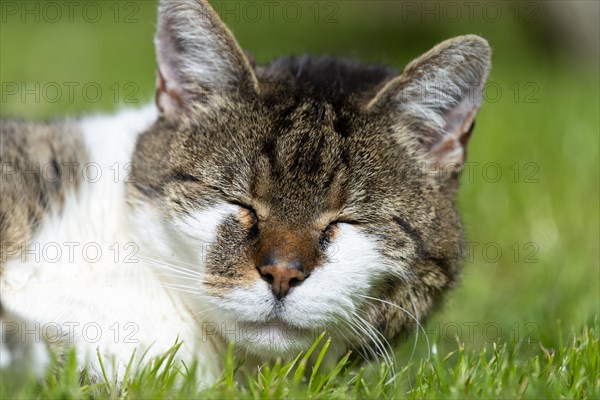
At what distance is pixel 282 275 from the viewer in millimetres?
2367

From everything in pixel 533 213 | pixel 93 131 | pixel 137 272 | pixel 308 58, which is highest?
pixel 308 58

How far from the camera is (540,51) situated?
32.6ft

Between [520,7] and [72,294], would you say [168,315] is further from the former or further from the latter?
[520,7]

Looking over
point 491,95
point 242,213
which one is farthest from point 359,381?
point 491,95

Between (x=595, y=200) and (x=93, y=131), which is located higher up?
(x=93, y=131)

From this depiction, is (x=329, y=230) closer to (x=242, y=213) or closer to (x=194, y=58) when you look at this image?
(x=242, y=213)

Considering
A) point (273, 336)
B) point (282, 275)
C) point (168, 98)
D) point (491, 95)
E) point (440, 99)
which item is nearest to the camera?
point (282, 275)

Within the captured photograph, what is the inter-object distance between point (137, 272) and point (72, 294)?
23cm

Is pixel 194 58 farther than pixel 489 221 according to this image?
No

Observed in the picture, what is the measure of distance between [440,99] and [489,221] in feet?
6.03

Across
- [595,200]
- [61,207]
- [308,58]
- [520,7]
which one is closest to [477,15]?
[520,7]

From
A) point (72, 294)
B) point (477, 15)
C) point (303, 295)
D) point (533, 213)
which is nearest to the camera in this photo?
point (303, 295)

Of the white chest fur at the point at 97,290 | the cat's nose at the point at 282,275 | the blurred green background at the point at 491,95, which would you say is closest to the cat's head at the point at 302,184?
the cat's nose at the point at 282,275

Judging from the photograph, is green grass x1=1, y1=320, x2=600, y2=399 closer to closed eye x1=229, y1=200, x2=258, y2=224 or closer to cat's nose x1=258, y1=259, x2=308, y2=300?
cat's nose x1=258, y1=259, x2=308, y2=300
